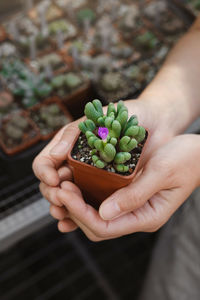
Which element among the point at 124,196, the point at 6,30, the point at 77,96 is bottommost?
the point at 77,96

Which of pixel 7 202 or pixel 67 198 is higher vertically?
pixel 67 198

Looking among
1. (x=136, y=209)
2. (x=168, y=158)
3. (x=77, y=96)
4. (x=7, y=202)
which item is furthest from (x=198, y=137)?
(x=77, y=96)

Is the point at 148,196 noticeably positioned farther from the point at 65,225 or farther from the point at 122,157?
the point at 65,225

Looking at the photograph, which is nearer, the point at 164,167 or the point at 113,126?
the point at 113,126

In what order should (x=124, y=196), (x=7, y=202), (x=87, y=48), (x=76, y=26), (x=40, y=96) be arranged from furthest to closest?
(x=76, y=26) → (x=87, y=48) → (x=40, y=96) → (x=7, y=202) → (x=124, y=196)

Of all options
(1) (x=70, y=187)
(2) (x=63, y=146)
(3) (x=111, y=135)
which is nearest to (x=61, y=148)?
(2) (x=63, y=146)

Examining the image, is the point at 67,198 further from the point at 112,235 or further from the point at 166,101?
the point at 166,101

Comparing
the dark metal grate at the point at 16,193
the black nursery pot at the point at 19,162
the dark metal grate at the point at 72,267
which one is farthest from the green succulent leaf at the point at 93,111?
the dark metal grate at the point at 72,267

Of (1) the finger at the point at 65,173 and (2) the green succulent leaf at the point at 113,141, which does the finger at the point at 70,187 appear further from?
(2) the green succulent leaf at the point at 113,141
